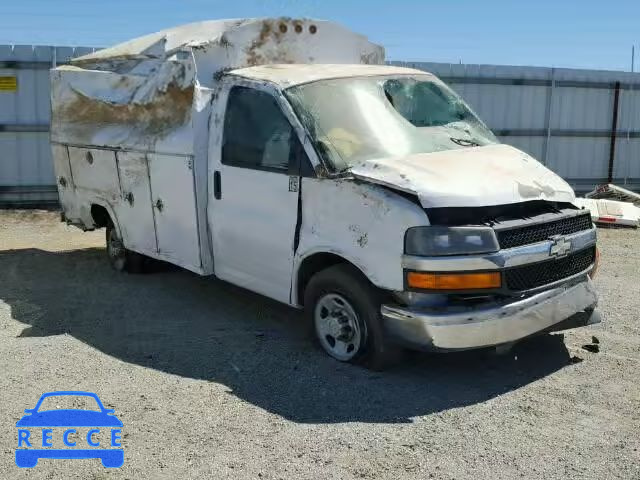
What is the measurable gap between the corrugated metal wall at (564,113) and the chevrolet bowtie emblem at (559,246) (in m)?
8.48

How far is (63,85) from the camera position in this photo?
26.4ft

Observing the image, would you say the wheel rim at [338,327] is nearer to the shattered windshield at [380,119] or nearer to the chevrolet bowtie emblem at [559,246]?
the shattered windshield at [380,119]

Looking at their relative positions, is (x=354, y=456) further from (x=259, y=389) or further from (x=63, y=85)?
(x=63, y=85)

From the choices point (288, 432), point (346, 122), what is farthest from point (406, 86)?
point (288, 432)

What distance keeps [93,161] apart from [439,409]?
15.5 ft

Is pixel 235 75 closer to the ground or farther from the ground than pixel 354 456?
farther from the ground

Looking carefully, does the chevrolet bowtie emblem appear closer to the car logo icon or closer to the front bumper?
the front bumper

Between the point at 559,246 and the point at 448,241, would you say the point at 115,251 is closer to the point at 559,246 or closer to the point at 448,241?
the point at 448,241

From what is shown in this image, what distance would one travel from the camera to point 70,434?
410 cm

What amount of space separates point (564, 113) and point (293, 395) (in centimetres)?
1086

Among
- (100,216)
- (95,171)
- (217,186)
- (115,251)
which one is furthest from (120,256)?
(217,186)

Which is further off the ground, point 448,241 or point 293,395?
point 448,241

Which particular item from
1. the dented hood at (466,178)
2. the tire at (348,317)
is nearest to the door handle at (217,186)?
the tire at (348,317)

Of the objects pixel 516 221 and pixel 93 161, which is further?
pixel 93 161
